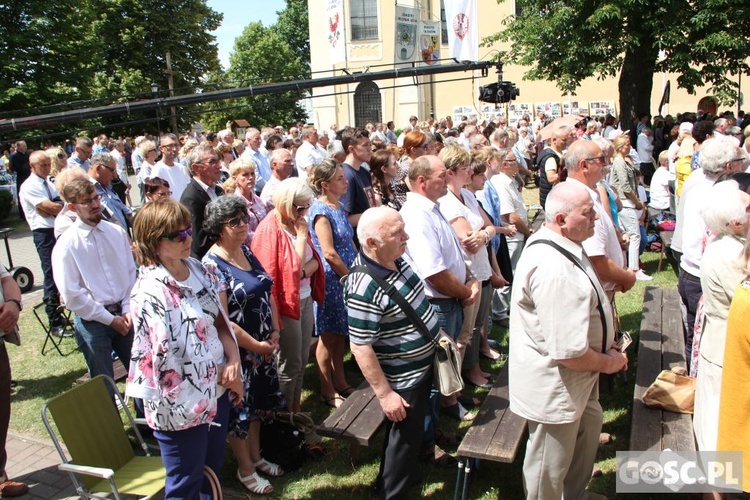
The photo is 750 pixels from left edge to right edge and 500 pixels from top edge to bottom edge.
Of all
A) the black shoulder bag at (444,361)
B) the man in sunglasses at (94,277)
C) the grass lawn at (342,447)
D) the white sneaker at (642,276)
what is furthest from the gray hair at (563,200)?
the white sneaker at (642,276)

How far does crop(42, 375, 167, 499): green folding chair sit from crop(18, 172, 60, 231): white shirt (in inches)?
179

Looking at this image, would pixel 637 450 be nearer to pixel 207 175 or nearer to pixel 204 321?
pixel 204 321

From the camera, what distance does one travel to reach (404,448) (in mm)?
3289

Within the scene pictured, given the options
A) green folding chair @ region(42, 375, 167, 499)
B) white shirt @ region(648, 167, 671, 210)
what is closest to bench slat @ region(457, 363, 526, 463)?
green folding chair @ region(42, 375, 167, 499)

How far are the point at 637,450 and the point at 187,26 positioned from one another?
3727 centimetres

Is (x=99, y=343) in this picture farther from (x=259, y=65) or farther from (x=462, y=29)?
(x=259, y=65)

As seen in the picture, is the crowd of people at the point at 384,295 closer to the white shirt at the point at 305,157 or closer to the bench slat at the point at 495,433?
the bench slat at the point at 495,433

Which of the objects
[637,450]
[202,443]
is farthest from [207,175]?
[637,450]

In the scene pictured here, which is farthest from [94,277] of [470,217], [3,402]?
[470,217]

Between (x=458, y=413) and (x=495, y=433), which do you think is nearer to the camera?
(x=495, y=433)

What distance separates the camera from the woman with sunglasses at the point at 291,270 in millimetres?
4098

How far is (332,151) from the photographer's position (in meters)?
7.64

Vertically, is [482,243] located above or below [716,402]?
above

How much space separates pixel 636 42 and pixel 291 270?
14.4 meters
